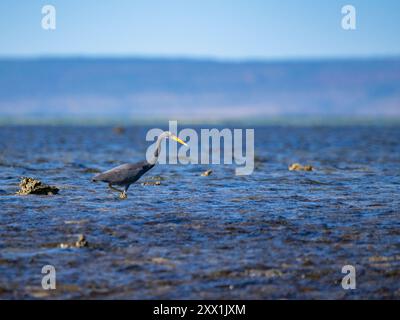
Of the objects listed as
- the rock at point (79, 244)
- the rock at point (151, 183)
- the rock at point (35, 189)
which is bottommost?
the rock at point (79, 244)

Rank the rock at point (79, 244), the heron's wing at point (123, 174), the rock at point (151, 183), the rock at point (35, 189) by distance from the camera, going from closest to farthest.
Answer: the rock at point (79, 244) → the heron's wing at point (123, 174) → the rock at point (35, 189) → the rock at point (151, 183)

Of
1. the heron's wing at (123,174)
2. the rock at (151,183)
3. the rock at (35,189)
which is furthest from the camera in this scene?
the rock at (151,183)

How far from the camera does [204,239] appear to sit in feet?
51.2

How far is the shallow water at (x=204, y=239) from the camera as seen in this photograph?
1250 centimetres

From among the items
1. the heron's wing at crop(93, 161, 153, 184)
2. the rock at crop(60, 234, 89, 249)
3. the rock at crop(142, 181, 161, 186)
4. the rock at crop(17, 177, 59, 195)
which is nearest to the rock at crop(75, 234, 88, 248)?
the rock at crop(60, 234, 89, 249)

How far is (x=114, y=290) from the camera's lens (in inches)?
480

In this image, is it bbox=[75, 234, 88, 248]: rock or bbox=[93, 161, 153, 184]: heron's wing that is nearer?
bbox=[75, 234, 88, 248]: rock

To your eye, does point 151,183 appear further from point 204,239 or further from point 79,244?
point 79,244

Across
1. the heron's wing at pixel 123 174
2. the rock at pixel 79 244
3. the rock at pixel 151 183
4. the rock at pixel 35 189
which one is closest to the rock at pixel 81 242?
the rock at pixel 79 244

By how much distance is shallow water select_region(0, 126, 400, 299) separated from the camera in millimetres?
12500

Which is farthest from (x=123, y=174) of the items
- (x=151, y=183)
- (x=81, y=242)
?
(x=81, y=242)

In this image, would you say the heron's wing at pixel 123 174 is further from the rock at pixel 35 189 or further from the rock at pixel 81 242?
the rock at pixel 81 242

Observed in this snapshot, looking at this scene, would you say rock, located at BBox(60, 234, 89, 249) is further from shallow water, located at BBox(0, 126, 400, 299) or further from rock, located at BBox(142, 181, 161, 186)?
rock, located at BBox(142, 181, 161, 186)
